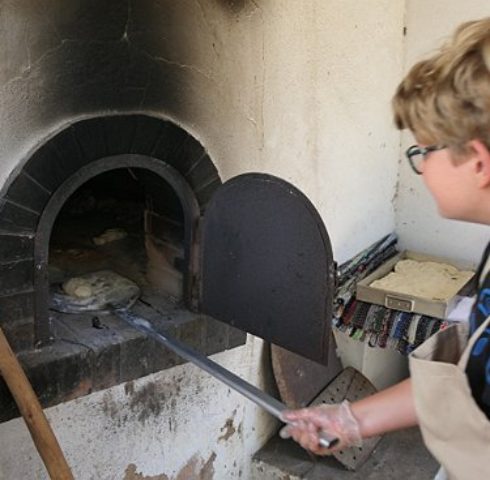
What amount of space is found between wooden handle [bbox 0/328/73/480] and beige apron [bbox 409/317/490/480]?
71 centimetres

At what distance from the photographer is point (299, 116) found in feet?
6.93

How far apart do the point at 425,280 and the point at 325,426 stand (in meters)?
1.51

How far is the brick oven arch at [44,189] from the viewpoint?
1461mm

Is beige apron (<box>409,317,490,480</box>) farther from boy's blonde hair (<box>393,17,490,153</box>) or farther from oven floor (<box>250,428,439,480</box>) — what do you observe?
oven floor (<box>250,428,439,480</box>)

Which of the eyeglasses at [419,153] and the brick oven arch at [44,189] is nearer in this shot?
the eyeglasses at [419,153]

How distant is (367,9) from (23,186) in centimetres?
147

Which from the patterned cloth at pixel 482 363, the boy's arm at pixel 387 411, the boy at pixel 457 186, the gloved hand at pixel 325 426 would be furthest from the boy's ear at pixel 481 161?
the gloved hand at pixel 325 426

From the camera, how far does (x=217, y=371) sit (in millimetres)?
1407

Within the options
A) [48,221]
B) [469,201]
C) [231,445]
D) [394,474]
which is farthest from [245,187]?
[394,474]

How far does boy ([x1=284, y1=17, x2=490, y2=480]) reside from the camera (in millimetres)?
914

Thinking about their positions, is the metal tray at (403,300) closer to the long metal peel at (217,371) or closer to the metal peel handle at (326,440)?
the long metal peel at (217,371)

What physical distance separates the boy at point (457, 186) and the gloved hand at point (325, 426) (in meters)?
0.15

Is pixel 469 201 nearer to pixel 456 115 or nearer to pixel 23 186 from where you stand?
pixel 456 115

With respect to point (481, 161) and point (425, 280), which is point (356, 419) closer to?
point (481, 161)
